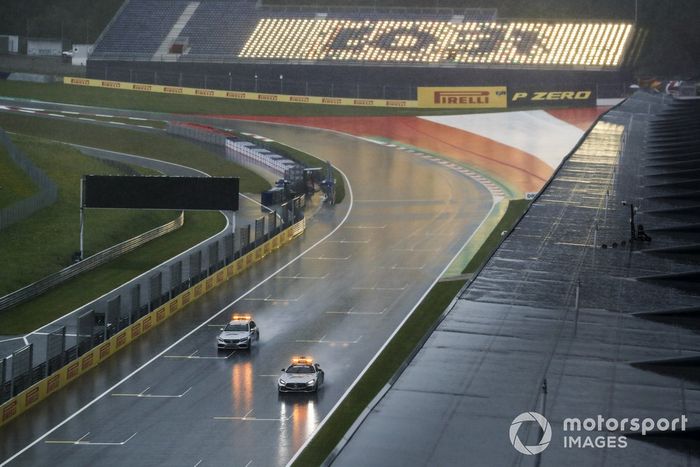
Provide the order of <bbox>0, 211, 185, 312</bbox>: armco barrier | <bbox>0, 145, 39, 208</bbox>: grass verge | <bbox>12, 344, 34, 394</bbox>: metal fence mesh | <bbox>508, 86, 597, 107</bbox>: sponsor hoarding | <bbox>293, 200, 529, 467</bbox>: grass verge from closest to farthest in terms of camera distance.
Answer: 1. <bbox>293, 200, 529, 467</bbox>: grass verge
2. <bbox>12, 344, 34, 394</bbox>: metal fence mesh
3. <bbox>0, 211, 185, 312</bbox>: armco barrier
4. <bbox>0, 145, 39, 208</bbox>: grass verge
5. <bbox>508, 86, 597, 107</bbox>: sponsor hoarding

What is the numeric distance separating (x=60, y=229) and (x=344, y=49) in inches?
2846

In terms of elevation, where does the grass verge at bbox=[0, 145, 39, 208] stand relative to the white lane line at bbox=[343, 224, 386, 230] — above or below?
above

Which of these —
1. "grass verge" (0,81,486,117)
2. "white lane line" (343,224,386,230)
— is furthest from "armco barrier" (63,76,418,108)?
"white lane line" (343,224,386,230)

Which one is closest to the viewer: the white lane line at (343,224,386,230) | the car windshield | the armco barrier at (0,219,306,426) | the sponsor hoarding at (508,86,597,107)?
the armco barrier at (0,219,306,426)

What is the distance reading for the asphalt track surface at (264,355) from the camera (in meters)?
40.8

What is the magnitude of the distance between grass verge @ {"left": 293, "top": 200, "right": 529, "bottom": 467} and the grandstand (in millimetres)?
61974

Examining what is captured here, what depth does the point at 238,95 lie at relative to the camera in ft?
438

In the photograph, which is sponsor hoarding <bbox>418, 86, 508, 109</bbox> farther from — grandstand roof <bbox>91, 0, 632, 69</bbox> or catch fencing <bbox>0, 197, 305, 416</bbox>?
catch fencing <bbox>0, 197, 305, 416</bbox>

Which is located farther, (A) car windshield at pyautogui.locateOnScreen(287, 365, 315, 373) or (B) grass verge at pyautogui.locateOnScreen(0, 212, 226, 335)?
(B) grass verge at pyautogui.locateOnScreen(0, 212, 226, 335)

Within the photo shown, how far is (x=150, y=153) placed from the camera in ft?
352

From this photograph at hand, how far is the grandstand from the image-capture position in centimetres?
13375

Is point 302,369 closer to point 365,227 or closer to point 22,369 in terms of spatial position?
point 22,369

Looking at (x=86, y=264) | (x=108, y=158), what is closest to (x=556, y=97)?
(x=108, y=158)

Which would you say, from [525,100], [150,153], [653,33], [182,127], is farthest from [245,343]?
[653,33]
